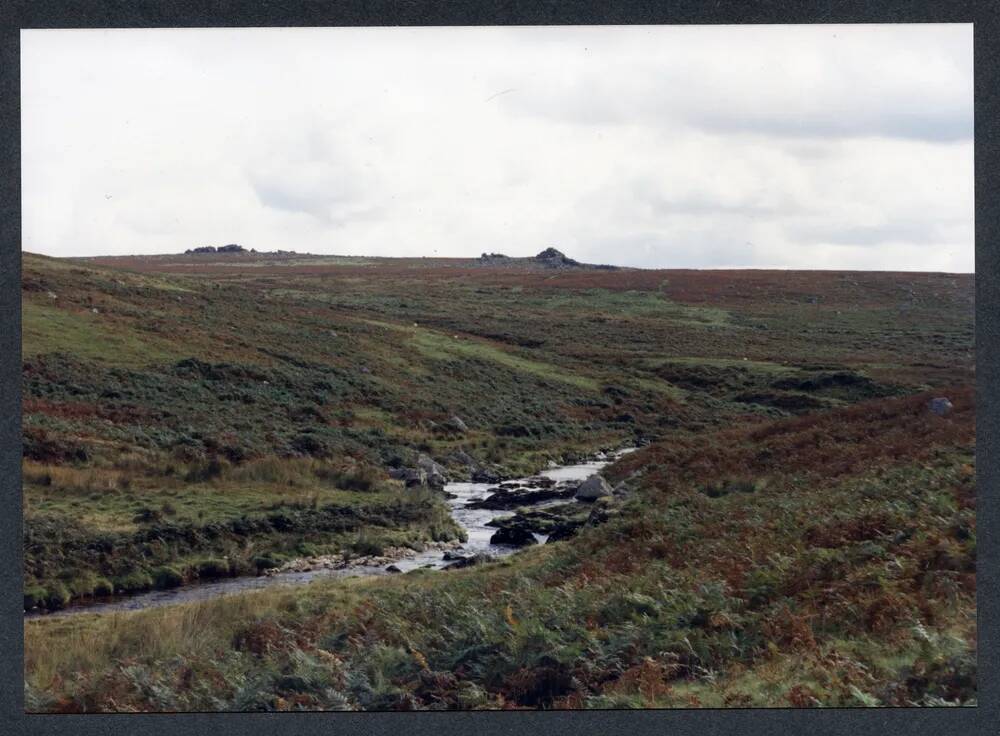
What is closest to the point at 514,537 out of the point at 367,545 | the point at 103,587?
the point at 367,545

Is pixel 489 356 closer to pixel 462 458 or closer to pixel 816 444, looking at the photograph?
pixel 462 458

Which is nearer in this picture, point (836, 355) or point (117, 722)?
point (117, 722)

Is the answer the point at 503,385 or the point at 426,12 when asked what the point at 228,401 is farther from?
the point at 426,12

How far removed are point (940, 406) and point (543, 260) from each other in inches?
206

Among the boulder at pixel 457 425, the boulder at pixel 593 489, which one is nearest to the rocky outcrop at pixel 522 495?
the boulder at pixel 593 489

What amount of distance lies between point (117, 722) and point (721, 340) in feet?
27.7

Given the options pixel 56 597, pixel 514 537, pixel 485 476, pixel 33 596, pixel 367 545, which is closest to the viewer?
pixel 33 596

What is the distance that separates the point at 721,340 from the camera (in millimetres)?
12148

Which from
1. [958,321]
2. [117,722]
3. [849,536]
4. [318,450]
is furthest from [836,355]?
[117,722]

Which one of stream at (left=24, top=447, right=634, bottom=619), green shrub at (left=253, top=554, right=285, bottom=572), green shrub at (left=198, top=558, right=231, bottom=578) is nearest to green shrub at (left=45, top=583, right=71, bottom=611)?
stream at (left=24, top=447, right=634, bottom=619)

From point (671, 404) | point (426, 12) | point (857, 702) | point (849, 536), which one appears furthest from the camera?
point (671, 404)

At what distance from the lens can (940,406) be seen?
10891 mm

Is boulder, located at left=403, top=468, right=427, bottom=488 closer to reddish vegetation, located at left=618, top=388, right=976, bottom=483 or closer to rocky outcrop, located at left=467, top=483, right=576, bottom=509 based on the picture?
rocky outcrop, located at left=467, top=483, right=576, bottom=509

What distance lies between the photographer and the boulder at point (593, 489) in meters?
11.1
